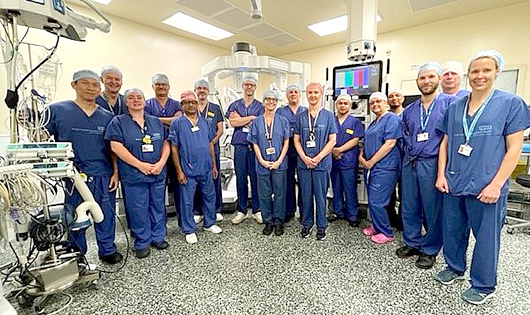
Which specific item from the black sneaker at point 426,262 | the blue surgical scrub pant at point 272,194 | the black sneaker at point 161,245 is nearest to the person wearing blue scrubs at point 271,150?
the blue surgical scrub pant at point 272,194

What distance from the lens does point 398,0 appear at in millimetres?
4285

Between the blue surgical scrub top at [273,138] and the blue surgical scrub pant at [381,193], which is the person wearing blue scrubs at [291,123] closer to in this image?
the blue surgical scrub top at [273,138]

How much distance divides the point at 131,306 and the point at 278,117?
6.45 ft

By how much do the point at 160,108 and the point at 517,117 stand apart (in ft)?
9.84

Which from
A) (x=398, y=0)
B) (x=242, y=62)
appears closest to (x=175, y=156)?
(x=242, y=62)

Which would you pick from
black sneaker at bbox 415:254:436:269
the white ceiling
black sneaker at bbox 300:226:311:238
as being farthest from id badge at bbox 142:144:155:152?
the white ceiling

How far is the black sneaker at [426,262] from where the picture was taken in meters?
2.11

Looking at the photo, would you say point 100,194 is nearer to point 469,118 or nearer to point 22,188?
point 22,188

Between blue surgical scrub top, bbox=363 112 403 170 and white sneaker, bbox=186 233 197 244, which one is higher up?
blue surgical scrub top, bbox=363 112 403 170

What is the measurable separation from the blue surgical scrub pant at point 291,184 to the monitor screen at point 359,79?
1.04 meters

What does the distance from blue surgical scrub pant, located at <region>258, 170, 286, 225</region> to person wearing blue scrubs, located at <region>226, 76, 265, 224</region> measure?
29 cm

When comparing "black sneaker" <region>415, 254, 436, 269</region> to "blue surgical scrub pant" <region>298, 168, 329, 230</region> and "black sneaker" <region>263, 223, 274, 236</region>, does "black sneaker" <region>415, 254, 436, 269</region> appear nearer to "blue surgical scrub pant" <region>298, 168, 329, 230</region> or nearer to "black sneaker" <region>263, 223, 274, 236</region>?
"blue surgical scrub pant" <region>298, 168, 329, 230</region>

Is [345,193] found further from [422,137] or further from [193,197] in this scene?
[193,197]

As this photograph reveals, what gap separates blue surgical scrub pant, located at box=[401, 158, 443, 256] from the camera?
2.04 meters
